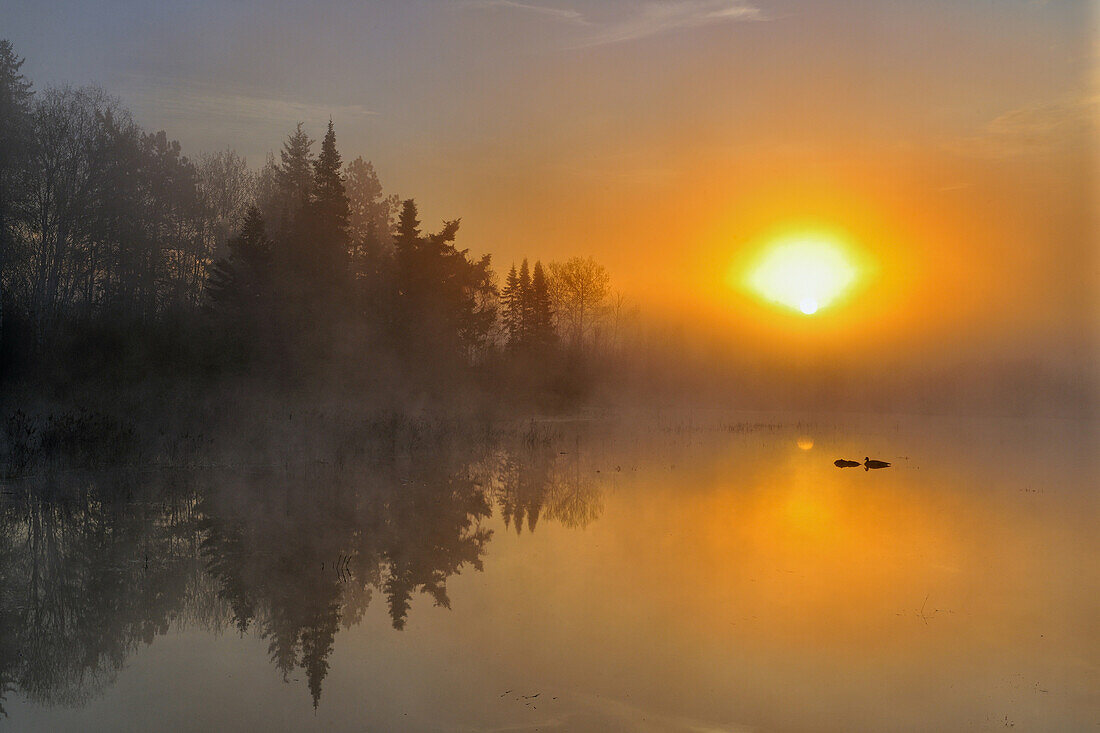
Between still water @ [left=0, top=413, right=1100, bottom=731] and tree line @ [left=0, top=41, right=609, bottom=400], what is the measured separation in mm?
12090

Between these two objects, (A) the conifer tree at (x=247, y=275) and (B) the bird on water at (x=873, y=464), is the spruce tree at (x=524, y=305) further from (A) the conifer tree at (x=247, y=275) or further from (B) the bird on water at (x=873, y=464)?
(B) the bird on water at (x=873, y=464)

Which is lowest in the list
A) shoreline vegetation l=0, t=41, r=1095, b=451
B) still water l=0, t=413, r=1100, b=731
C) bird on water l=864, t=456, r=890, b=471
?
still water l=0, t=413, r=1100, b=731

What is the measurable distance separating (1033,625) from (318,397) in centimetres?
3050

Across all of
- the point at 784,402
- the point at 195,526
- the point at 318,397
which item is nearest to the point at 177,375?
the point at 318,397

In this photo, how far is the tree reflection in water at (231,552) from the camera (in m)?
9.48

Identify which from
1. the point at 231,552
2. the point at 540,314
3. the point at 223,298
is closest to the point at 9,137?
the point at 223,298

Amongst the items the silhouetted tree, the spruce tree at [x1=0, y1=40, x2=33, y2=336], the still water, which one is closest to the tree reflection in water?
the still water

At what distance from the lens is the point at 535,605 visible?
11.1 meters

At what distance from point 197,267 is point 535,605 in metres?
44.2

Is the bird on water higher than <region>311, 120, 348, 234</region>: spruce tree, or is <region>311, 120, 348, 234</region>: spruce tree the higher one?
<region>311, 120, 348, 234</region>: spruce tree

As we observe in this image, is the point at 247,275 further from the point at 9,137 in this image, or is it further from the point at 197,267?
the point at 197,267

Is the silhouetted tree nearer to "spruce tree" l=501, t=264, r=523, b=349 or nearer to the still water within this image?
"spruce tree" l=501, t=264, r=523, b=349

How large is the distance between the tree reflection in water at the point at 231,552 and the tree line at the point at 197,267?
11944mm

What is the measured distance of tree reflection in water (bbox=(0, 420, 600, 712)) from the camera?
31.1ft
